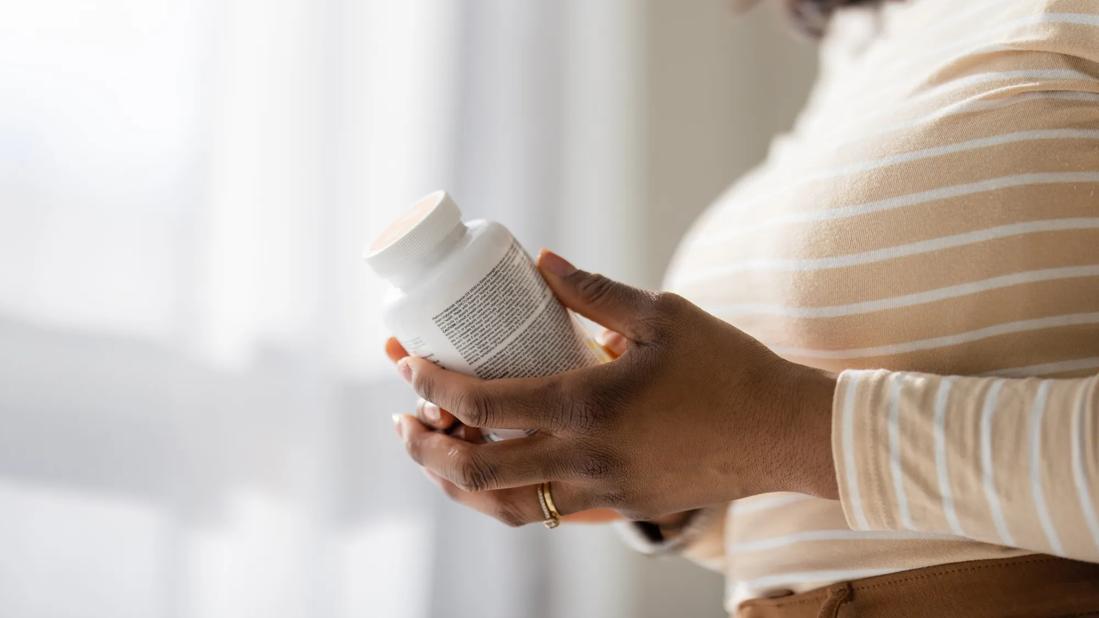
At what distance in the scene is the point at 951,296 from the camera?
0.52 m

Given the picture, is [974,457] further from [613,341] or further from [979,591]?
[613,341]

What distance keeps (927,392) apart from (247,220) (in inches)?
23.6

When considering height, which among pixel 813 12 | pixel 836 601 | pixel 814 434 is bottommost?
pixel 836 601

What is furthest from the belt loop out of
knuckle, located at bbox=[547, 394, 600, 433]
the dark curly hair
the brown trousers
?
the dark curly hair

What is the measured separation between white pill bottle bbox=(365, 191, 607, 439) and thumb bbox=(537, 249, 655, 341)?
0.03ft

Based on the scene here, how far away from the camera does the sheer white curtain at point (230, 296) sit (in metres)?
0.67

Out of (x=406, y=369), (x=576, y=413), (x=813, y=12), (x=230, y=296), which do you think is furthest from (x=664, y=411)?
(x=813, y=12)

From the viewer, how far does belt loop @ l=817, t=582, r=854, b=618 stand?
0.56 metres

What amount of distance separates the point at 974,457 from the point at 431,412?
1.06 feet

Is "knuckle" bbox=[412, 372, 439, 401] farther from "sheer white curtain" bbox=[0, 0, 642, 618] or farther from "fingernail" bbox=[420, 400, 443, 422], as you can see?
"sheer white curtain" bbox=[0, 0, 642, 618]

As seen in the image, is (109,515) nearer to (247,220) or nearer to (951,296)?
(247,220)

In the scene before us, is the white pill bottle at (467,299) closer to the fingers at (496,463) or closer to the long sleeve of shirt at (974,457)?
the fingers at (496,463)

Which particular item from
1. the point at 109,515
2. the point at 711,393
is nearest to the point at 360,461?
the point at 109,515

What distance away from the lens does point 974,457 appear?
453 mm
